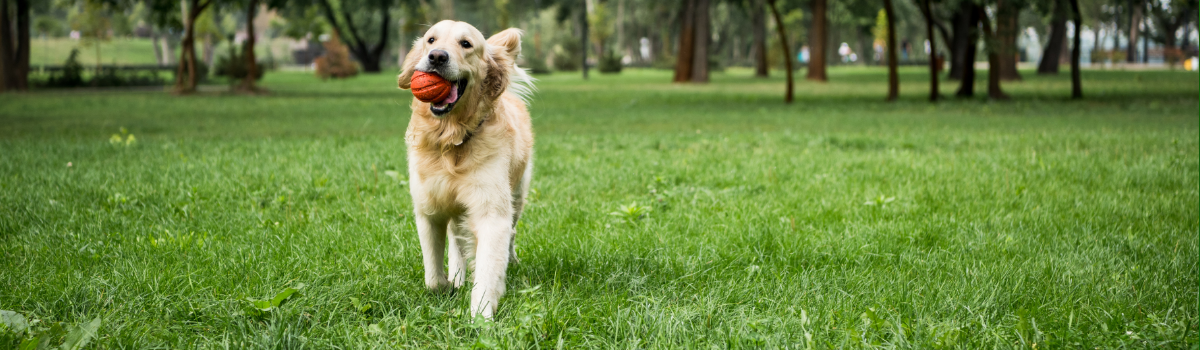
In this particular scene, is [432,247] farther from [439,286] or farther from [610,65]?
[610,65]

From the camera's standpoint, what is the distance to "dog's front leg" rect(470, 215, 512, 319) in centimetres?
323

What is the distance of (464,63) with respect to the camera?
131 inches

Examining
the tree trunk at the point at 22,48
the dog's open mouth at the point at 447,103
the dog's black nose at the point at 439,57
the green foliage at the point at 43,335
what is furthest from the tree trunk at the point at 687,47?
the green foliage at the point at 43,335

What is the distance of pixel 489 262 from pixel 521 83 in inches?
39.3

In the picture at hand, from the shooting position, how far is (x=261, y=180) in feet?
21.6

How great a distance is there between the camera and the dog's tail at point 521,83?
369 centimetres

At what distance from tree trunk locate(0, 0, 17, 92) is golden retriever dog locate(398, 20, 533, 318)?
27.3m

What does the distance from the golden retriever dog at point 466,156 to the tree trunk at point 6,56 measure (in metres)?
27.3

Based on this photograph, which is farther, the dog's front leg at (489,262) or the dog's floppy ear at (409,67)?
the dog's floppy ear at (409,67)

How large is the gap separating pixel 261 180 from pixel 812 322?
16.2ft

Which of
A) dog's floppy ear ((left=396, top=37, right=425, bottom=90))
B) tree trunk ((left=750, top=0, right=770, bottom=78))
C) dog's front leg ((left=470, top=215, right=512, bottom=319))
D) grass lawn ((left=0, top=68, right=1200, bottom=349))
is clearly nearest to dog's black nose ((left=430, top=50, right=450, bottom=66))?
dog's floppy ear ((left=396, top=37, right=425, bottom=90))

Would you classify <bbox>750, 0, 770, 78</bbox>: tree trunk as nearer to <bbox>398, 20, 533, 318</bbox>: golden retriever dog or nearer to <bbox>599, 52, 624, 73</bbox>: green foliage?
<bbox>599, 52, 624, 73</bbox>: green foliage

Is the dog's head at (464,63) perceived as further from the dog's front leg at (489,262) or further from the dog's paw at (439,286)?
the dog's paw at (439,286)

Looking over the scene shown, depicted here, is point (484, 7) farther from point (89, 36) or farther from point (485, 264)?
point (485, 264)
